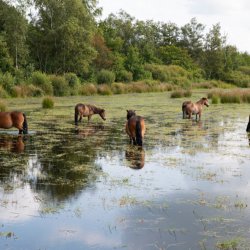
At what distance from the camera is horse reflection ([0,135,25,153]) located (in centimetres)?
1025

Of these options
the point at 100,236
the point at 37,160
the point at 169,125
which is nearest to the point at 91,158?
the point at 37,160

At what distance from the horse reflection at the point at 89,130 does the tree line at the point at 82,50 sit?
1623cm

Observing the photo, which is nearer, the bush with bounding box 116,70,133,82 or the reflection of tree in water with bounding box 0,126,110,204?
the reflection of tree in water with bounding box 0,126,110,204

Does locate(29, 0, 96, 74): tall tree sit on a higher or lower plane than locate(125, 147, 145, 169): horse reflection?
higher

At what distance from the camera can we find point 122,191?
6.83m

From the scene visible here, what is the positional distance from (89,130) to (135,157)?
15.1ft

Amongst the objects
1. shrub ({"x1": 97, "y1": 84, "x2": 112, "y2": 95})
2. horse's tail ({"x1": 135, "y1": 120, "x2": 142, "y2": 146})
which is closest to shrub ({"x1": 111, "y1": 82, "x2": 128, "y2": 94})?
shrub ({"x1": 97, "y1": 84, "x2": 112, "y2": 95})

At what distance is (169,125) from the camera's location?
15.5 m

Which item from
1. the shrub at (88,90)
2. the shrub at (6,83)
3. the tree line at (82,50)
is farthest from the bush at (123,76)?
the shrub at (6,83)

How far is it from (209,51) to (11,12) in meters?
44.9

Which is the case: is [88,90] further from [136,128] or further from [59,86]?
[136,128]

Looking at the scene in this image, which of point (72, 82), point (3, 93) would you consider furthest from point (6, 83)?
point (72, 82)

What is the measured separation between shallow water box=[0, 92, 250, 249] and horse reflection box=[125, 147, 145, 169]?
2 cm

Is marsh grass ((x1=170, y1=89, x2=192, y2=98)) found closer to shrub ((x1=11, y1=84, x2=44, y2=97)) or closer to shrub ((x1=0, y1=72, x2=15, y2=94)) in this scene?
shrub ((x1=11, y1=84, x2=44, y2=97))
